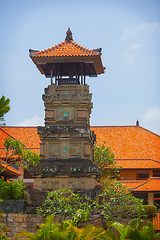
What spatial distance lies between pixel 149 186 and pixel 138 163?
5.25 m

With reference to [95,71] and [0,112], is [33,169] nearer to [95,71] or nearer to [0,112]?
[0,112]

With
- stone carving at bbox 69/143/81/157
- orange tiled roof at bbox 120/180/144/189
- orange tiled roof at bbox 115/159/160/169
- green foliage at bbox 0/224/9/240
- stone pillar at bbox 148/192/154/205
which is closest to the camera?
green foliage at bbox 0/224/9/240

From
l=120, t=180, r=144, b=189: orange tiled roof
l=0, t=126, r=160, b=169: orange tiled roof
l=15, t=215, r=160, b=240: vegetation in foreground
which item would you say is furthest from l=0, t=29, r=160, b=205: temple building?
l=15, t=215, r=160, b=240: vegetation in foreground

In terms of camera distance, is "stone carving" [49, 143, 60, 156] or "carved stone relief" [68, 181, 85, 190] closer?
"carved stone relief" [68, 181, 85, 190]

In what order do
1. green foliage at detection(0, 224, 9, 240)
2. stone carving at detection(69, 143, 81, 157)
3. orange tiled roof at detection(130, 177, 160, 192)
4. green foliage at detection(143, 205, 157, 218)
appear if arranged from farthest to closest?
orange tiled roof at detection(130, 177, 160, 192)
green foliage at detection(143, 205, 157, 218)
stone carving at detection(69, 143, 81, 157)
green foliage at detection(0, 224, 9, 240)

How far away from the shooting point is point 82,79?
2920 cm

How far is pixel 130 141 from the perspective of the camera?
42.3 m

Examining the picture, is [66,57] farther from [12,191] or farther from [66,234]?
[66,234]

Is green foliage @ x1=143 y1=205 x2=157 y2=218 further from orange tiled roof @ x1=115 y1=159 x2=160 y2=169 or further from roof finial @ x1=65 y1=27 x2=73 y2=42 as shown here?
roof finial @ x1=65 y1=27 x2=73 y2=42

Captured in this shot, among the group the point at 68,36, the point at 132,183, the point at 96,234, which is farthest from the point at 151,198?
the point at 96,234

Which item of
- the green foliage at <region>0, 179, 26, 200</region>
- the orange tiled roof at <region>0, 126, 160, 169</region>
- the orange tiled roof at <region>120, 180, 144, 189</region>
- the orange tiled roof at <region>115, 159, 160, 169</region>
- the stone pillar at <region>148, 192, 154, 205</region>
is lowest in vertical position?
the stone pillar at <region>148, 192, 154, 205</region>

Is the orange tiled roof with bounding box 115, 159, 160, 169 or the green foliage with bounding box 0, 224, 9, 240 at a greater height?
the orange tiled roof with bounding box 115, 159, 160, 169

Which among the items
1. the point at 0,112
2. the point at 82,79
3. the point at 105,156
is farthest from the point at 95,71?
the point at 0,112

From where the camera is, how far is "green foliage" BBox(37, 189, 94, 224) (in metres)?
24.1
